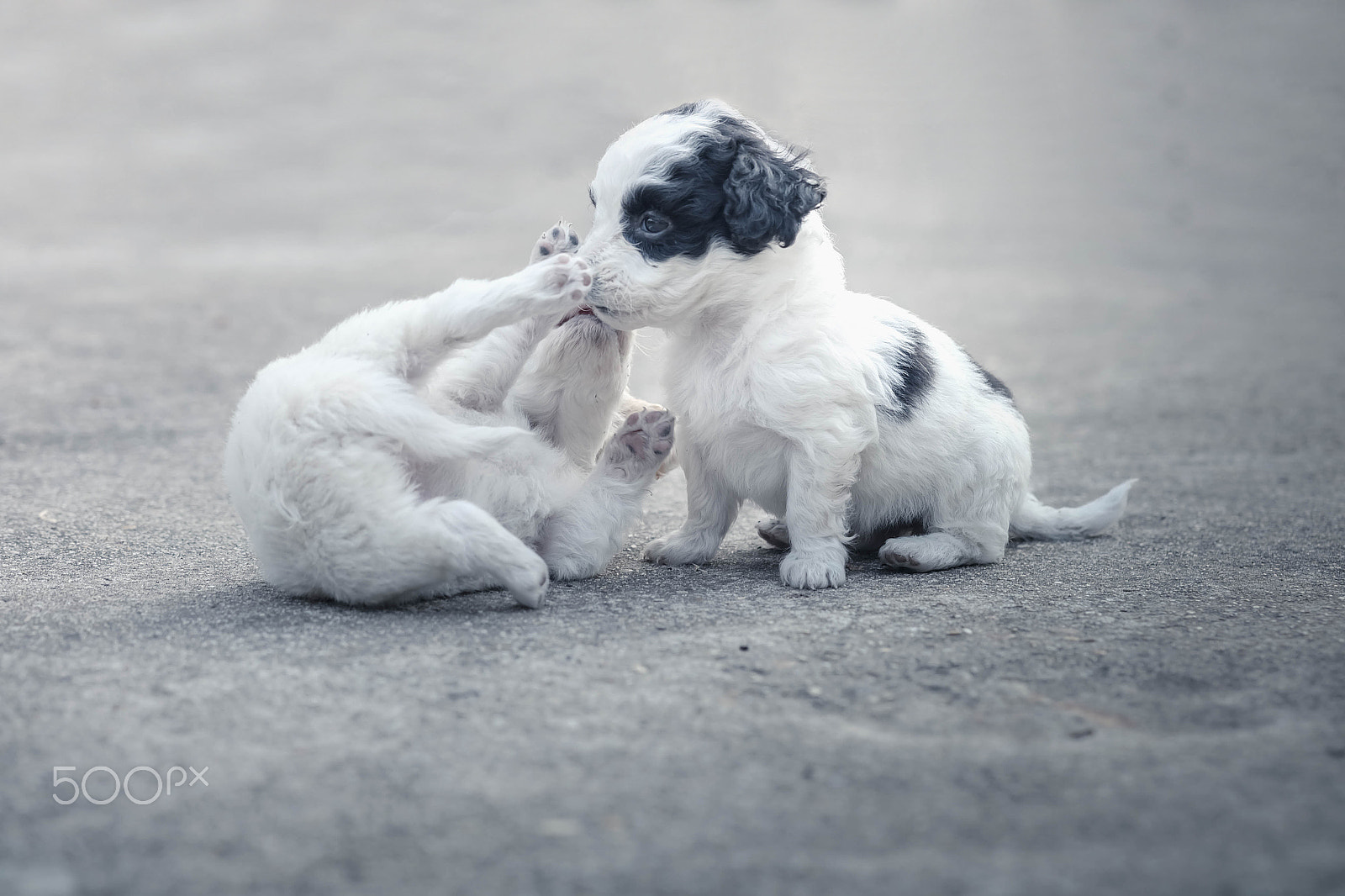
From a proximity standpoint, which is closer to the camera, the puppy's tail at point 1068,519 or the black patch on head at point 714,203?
the black patch on head at point 714,203

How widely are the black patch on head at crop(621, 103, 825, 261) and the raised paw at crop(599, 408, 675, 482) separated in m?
0.58

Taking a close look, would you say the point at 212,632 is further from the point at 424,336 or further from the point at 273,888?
the point at 273,888

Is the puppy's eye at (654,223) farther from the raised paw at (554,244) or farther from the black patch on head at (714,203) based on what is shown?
the raised paw at (554,244)

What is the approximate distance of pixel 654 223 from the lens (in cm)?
357

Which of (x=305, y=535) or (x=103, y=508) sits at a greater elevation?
(x=305, y=535)

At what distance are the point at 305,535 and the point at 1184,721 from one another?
230 cm

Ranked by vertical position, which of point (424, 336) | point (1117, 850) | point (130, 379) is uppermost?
point (424, 336)


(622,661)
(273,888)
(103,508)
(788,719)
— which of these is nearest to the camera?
(273,888)

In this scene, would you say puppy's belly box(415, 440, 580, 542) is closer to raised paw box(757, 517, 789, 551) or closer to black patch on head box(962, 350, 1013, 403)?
raised paw box(757, 517, 789, 551)

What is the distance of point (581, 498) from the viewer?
3.72 metres

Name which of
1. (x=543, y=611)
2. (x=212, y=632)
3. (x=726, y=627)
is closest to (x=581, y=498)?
(x=543, y=611)

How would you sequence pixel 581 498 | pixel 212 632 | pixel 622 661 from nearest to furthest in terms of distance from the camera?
pixel 622 661 < pixel 212 632 < pixel 581 498

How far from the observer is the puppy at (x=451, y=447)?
121 inches

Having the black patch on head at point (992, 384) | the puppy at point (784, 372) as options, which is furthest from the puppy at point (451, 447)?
the black patch on head at point (992, 384)
